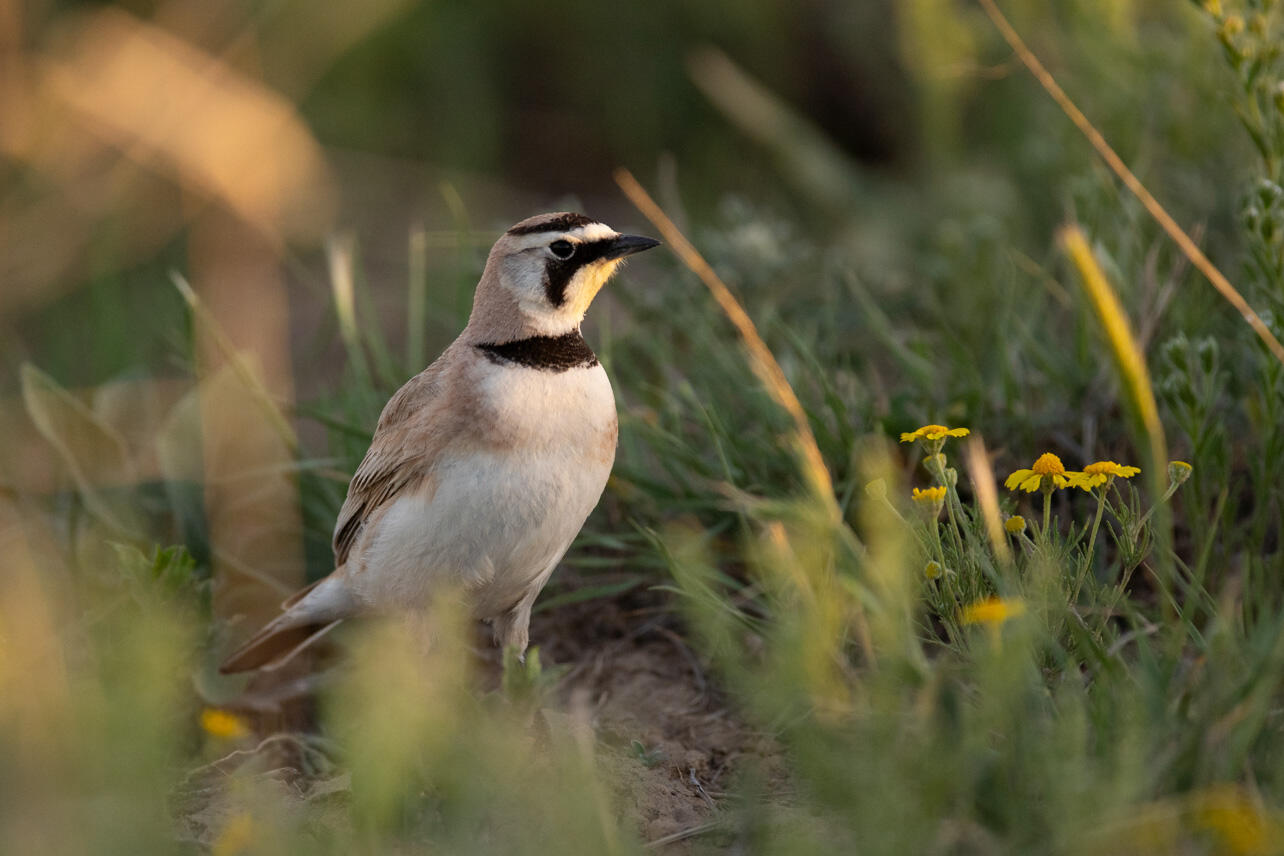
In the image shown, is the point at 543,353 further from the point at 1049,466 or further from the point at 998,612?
the point at 998,612

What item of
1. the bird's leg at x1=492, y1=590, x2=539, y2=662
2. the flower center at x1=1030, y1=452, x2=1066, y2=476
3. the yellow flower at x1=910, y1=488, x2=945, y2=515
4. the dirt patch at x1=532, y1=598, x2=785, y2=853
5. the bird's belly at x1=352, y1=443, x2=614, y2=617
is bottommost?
the dirt patch at x1=532, y1=598, x2=785, y2=853

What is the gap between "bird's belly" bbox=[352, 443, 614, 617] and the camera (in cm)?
315

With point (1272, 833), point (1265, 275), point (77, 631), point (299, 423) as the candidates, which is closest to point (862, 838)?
point (1272, 833)

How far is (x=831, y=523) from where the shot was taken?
90.1 inches

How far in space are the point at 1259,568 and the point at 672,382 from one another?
1.91m

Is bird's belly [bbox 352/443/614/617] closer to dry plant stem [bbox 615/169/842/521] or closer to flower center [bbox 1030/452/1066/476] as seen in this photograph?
dry plant stem [bbox 615/169/842/521]

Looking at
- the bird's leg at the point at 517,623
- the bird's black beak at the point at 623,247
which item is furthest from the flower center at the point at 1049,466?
the bird's leg at the point at 517,623

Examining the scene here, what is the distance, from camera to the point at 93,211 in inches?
270

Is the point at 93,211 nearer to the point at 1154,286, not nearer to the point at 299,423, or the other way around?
the point at 299,423

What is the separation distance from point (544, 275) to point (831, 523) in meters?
1.33

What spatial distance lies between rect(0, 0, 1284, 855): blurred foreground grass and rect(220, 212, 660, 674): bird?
232 mm

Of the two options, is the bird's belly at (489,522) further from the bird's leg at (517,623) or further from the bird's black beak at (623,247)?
the bird's black beak at (623,247)

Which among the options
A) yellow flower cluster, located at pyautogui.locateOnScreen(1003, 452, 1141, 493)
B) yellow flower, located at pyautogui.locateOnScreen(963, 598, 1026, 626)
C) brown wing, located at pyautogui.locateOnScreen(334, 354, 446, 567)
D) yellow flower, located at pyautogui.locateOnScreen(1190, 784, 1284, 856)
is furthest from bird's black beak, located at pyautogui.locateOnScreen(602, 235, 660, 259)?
yellow flower, located at pyautogui.locateOnScreen(1190, 784, 1284, 856)

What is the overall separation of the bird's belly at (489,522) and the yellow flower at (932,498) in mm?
827
